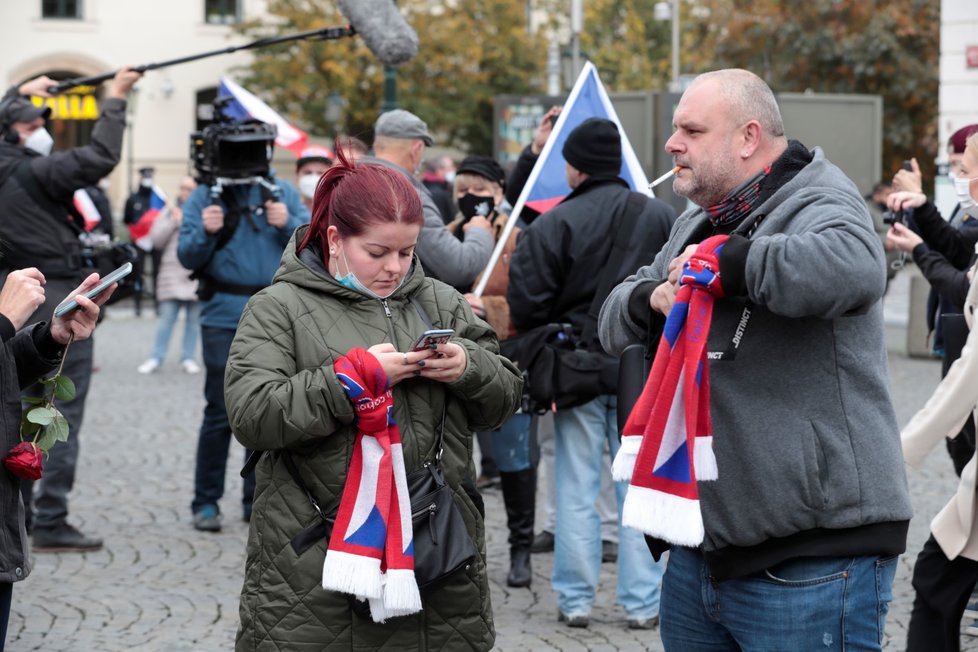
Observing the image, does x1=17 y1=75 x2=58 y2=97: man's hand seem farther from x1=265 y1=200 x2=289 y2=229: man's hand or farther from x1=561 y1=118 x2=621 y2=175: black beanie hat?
x1=561 y1=118 x2=621 y2=175: black beanie hat

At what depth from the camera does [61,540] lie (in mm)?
7125

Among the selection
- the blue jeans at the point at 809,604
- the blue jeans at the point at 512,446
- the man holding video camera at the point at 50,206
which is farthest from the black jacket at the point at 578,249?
the blue jeans at the point at 809,604

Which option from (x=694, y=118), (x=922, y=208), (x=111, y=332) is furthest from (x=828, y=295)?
(x=111, y=332)

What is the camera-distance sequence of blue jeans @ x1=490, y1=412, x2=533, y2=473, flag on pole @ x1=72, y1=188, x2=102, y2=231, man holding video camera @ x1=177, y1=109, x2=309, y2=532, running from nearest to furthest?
1. blue jeans @ x1=490, y1=412, x2=533, y2=473
2. man holding video camera @ x1=177, y1=109, x2=309, y2=532
3. flag on pole @ x1=72, y1=188, x2=102, y2=231

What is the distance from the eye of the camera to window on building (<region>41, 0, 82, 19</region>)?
133 ft

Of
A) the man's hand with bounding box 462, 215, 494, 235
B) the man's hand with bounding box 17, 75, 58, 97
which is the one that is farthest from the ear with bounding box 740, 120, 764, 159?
the man's hand with bounding box 17, 75, 58, 97

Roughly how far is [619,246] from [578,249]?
17 cm

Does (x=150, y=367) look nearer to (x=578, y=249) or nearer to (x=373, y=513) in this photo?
(x=578, y=249)

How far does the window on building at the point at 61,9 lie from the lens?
4059cm

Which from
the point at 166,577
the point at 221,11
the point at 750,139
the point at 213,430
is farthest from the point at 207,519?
the point at 221,11

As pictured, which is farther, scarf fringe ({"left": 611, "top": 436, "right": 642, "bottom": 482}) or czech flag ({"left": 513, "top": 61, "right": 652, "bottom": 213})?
czech flag ({"left": 513, "top": 61, "right": 652, "bottom": 213})

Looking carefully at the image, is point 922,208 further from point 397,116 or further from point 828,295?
point 828,295

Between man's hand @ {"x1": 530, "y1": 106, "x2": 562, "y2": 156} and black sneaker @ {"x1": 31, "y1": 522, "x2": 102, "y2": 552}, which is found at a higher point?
man's hand @ {"x1": 530, "y1": 106, "x2": 562, "y2": 156}

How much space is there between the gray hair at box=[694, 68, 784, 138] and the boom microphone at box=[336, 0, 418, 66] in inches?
191
